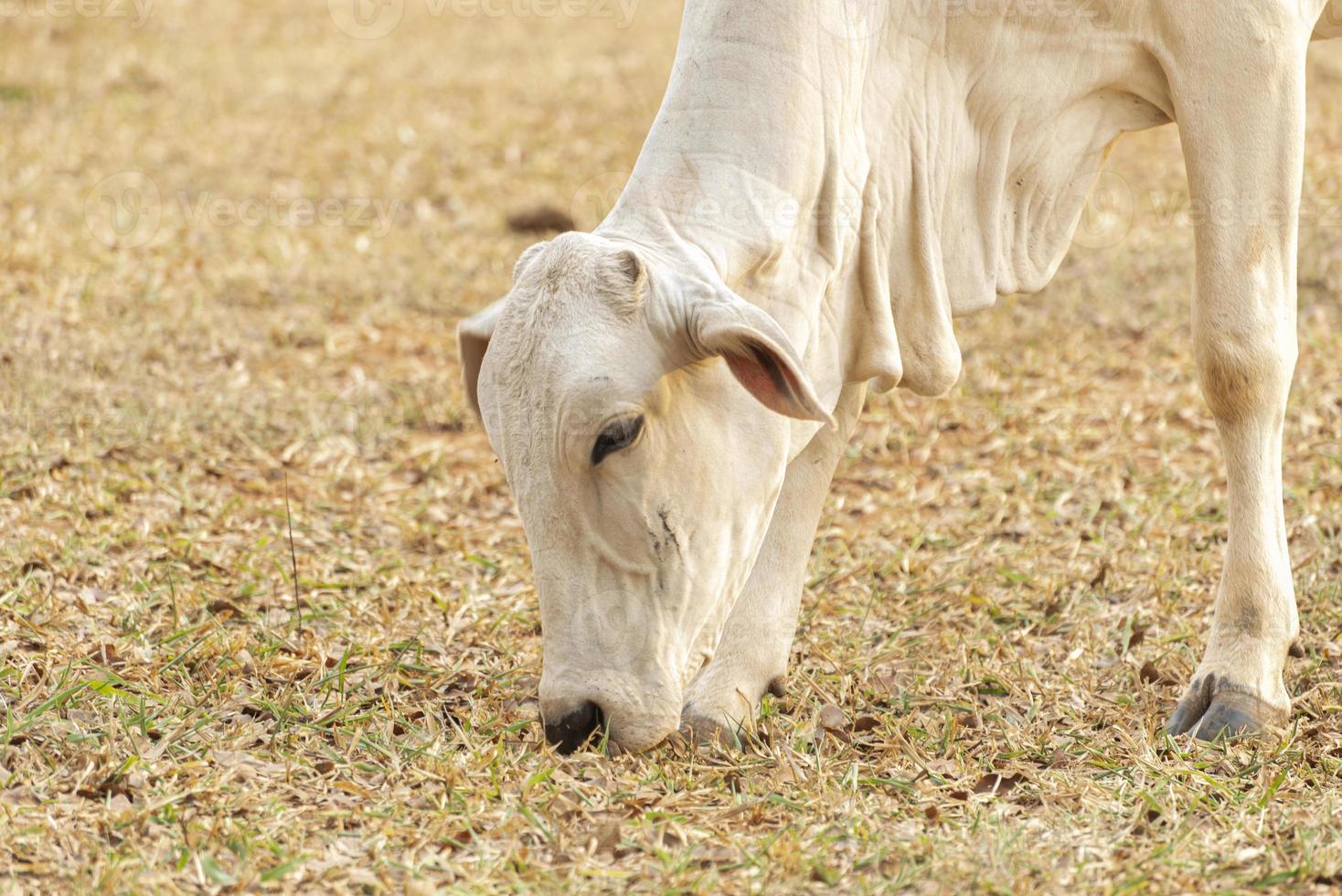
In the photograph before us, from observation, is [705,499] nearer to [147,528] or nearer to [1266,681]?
[1266,681]

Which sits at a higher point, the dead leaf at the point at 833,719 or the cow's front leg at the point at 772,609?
the cow's front leg at the point at 772,609

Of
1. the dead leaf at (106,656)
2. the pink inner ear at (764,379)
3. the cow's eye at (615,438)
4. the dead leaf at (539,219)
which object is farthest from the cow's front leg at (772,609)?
the dead leaf at (539,219)

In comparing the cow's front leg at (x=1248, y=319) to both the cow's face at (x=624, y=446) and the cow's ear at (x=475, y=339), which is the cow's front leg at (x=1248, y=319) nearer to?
the cow's face at (x=624, y=446)

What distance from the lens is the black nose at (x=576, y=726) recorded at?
280cm

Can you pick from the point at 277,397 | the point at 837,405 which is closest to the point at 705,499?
the point at 837,405

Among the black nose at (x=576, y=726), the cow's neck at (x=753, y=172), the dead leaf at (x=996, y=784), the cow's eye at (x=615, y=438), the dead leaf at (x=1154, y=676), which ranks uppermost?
the cow's neck at (x=753, y=172)

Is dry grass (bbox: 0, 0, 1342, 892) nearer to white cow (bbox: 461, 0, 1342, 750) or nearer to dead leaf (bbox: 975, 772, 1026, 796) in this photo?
dead leaf (bbox: 975, 772, 1026, 796)

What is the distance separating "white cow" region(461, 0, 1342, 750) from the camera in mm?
2736

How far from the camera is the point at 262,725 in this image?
3359 millimetres

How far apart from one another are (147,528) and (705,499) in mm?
2415

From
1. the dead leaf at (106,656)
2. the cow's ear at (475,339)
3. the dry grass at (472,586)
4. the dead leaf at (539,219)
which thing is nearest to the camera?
the dry grass at (472,586)

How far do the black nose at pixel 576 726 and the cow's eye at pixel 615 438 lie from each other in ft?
1.46

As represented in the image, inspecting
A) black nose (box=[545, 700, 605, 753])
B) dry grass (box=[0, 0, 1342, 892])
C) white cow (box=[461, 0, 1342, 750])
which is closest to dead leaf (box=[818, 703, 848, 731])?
dry grass (box=[0, 0, 1342, 892])

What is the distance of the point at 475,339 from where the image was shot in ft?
9.77
